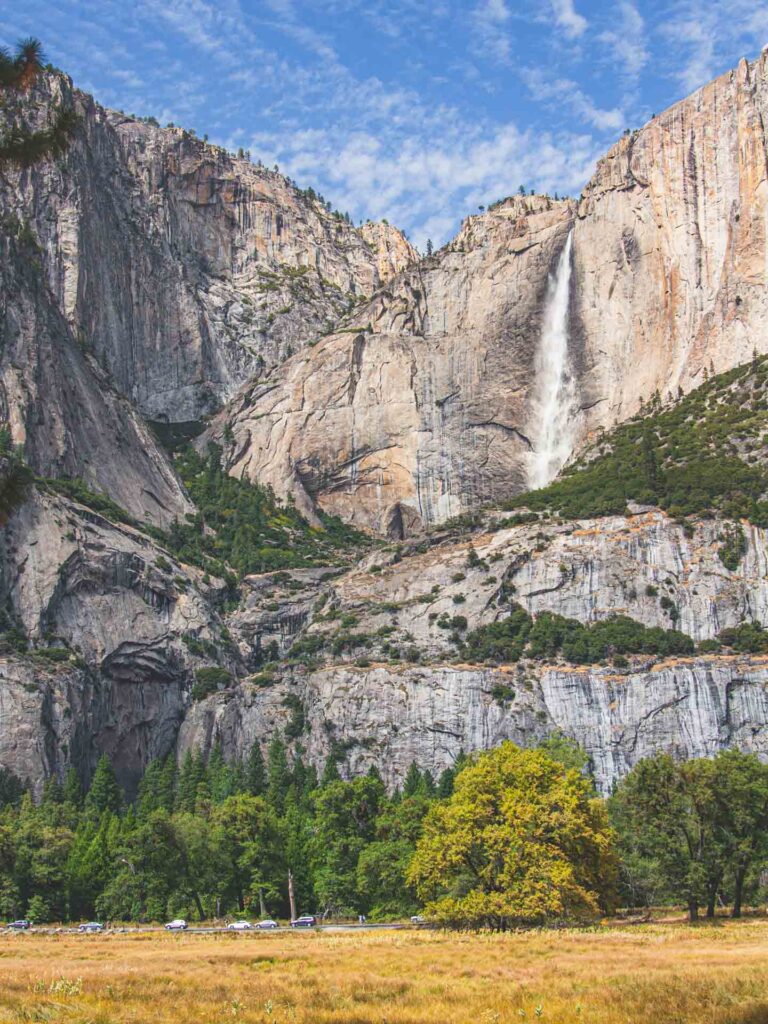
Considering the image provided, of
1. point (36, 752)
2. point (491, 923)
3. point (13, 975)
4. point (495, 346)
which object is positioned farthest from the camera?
point (495, 346)

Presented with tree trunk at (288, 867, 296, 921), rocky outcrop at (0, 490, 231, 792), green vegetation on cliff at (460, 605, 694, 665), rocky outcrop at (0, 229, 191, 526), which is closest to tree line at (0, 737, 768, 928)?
tree trunk at (288, 867, 296, 921)

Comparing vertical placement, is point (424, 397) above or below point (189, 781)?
above

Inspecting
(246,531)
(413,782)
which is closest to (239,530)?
(246,531)

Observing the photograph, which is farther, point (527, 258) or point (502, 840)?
point (527, 258)

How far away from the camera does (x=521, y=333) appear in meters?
176

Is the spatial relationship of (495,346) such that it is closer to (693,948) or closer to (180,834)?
(180,834)

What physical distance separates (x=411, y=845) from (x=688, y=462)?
244ft

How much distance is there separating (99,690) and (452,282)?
87.4m

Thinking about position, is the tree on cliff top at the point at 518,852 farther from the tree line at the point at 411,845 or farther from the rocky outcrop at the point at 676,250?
the rocky outcrop at the point at 676,250

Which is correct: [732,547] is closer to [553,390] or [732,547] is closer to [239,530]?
[553,390]

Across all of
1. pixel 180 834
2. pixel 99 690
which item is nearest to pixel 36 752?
pixel 99 690

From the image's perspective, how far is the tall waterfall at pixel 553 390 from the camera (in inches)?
6732

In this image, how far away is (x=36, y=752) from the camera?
116m

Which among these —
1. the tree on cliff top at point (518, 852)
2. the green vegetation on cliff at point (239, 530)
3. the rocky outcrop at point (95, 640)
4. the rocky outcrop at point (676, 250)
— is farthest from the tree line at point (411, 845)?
the rocky outcrop at point (676, 250)
